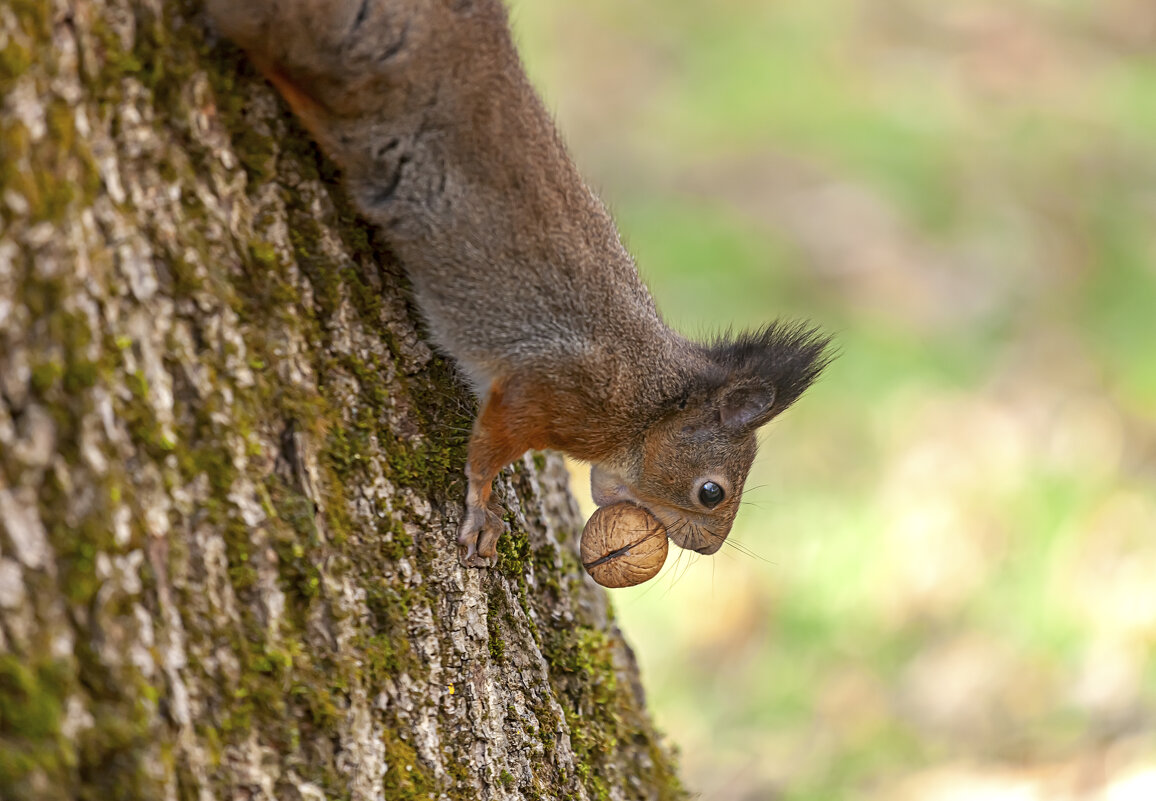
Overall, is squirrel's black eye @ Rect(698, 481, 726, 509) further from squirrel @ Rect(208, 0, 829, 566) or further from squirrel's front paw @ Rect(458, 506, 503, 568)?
squirrel's front paw @ Rect(458, 506, 503, 568)

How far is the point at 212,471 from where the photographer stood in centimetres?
188

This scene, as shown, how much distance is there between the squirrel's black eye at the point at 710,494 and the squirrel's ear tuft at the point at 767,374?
0.52ft

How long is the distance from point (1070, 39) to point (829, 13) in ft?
7.48

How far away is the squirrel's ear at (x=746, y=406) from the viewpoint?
3164 mm

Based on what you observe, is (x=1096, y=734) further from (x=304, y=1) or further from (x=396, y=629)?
(x=304, y=1)

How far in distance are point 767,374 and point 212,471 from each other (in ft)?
5.38

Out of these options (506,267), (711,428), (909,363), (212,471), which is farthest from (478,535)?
(909,363)

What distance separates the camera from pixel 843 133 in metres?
9.68

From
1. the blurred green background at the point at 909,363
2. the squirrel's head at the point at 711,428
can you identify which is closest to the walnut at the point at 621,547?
the squirrel's head at the point at 711,428

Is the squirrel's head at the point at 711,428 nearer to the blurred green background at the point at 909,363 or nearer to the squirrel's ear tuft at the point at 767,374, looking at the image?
the squirrel's ear tuft at the point at 767,374

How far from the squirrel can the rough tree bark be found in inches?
2.7

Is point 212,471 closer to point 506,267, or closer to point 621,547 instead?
point 506,267

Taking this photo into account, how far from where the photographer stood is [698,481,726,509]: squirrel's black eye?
323 cm

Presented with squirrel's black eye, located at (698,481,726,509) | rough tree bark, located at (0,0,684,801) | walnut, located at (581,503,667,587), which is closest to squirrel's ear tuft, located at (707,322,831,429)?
squirrel's black eye, located at (698,481,726,509)
